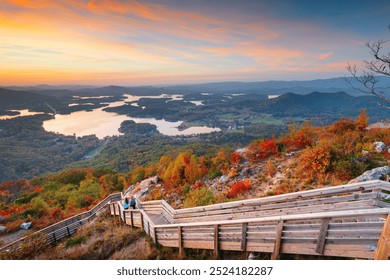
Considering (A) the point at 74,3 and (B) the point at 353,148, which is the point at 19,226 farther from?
(B) the point at 353,148

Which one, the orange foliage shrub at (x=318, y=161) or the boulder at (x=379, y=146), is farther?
the boulder at (x=379, y=146)

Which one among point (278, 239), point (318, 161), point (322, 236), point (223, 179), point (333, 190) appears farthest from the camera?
point (223, 179)

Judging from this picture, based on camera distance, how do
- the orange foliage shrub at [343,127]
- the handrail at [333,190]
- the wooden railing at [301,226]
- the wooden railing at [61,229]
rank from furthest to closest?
the orange foliage shrub at [343,127]
the wooden railing at [61,229]
the handrail at [333,190]
the wooden railing at [301,226]

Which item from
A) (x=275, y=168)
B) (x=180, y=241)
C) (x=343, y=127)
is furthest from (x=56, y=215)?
(x=343, y=127)

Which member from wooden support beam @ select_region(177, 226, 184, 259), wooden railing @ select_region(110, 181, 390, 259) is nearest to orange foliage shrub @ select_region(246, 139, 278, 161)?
wooden railing @ select_region(110, 181, 390, 259)

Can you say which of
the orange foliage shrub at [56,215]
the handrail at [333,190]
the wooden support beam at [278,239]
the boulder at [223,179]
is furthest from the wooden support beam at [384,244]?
the orange foliage shrub at [56,215]

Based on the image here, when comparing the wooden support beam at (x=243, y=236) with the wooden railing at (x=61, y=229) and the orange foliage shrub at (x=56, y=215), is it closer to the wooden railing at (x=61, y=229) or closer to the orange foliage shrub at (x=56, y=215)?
the wooden railing at (x=61, y=229)

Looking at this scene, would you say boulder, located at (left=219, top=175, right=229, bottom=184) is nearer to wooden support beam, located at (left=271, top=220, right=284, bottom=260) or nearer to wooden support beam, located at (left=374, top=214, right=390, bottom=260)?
wooden support beam, located at (left=271, top=220, right=284, bottom=260)

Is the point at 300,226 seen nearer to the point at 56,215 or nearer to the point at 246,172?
the point at 246,172
